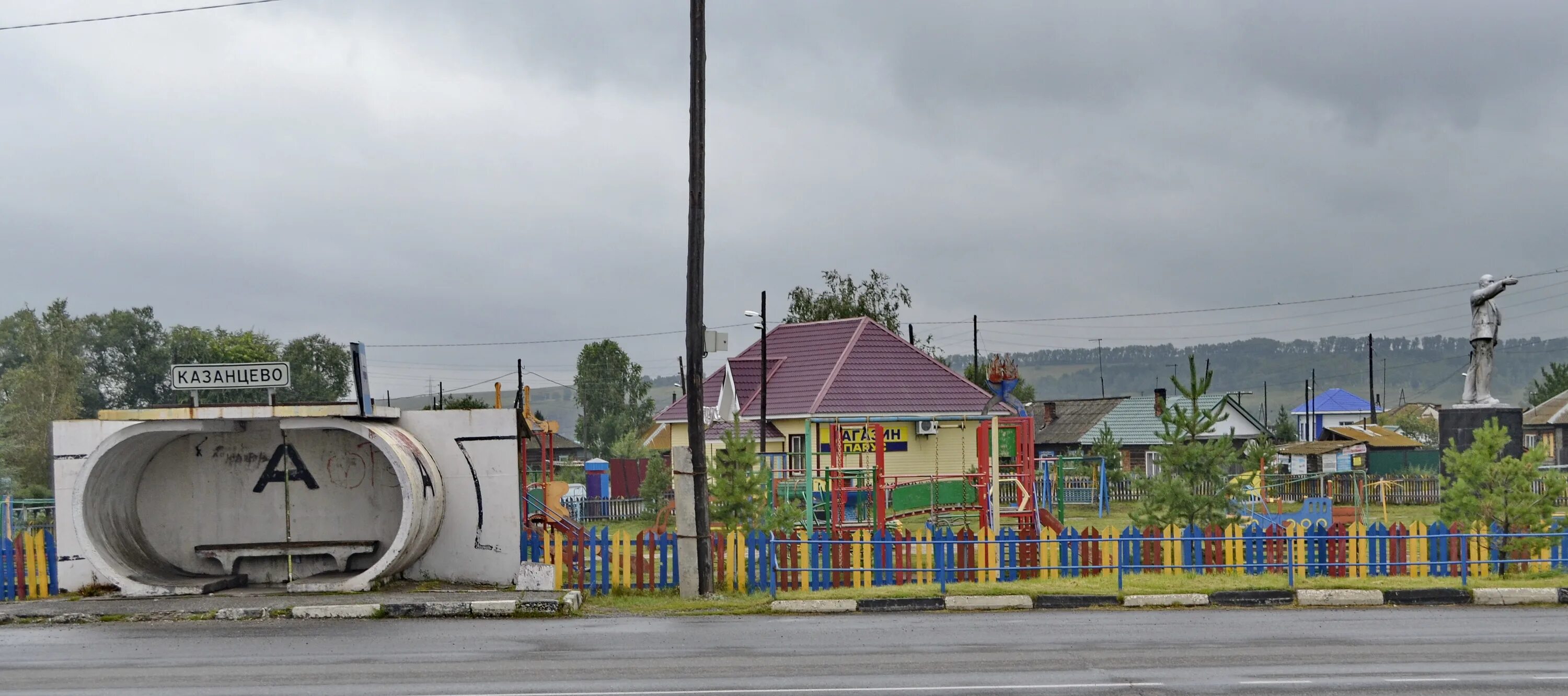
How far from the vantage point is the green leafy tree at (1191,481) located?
77.7 ft

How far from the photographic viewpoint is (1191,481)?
24078 mm

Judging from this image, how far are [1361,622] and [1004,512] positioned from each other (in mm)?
15792

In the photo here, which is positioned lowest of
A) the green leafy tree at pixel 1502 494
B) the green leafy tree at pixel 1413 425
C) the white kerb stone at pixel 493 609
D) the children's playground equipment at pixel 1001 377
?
the green leafy tree at pixel 1413 425

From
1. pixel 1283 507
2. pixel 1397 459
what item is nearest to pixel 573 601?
pixel 1283 507

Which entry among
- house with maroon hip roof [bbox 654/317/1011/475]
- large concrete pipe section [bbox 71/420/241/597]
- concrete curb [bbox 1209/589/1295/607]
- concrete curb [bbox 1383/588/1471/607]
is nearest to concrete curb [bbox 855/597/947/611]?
concrete curb [bbox 1209/589/1295/607]

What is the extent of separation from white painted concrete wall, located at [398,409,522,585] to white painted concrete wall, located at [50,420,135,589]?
15.3 feet

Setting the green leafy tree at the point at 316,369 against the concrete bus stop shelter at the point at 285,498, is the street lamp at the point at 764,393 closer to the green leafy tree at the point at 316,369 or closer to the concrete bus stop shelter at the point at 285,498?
the concrete bus stop shelter at the point at 285,498

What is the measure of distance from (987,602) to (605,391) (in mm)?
94849

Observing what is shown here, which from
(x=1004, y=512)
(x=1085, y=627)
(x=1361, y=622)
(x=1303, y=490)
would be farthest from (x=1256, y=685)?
(x=1303, y=490)

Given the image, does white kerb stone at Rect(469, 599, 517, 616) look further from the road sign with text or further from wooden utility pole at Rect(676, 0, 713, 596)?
the road sign with text

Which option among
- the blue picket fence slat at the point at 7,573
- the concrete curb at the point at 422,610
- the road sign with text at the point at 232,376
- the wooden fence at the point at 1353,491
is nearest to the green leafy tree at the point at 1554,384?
the wooden fence at the point at 1353,491

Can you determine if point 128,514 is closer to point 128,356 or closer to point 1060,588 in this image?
point 1060,588

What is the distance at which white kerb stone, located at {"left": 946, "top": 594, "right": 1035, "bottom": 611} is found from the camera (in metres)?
18.7

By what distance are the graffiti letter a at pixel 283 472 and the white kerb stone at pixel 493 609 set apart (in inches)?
200
